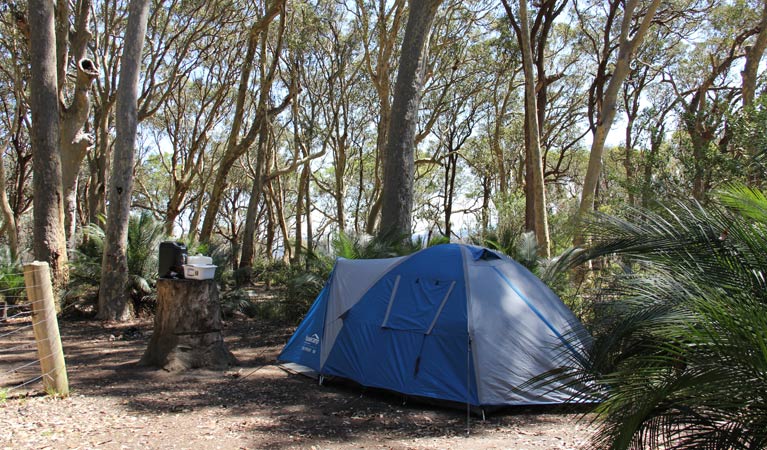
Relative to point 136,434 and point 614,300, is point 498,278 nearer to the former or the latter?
point 614,300

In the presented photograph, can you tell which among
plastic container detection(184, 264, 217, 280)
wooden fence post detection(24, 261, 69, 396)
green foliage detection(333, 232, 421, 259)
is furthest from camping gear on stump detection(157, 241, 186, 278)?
green foliage detection(333, 232, 421, 259)

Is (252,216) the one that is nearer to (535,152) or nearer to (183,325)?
(535,152)

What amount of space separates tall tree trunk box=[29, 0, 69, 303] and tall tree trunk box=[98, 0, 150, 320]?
119 centimetres

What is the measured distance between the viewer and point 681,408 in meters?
2.62

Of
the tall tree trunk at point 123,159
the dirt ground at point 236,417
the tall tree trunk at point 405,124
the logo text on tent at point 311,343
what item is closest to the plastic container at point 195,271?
the dirt ground at point 236,417

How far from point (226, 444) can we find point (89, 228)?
27.0ft

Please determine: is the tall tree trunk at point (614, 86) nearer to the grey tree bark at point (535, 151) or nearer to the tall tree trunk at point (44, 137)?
the grey tree bark at point (535, 151)

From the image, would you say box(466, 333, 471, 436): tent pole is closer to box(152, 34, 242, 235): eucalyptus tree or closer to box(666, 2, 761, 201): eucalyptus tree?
box(666, 2, 761, 201): eucalyptus tree

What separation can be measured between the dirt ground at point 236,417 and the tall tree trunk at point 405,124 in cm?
424

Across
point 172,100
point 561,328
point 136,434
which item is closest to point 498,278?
point 561,328

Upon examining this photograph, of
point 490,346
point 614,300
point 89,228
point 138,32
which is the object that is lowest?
point 490,346

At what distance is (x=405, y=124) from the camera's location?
1038 centimetres

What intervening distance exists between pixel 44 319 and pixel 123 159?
5349 millimetres

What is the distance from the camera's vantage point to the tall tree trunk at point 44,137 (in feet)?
32.7
